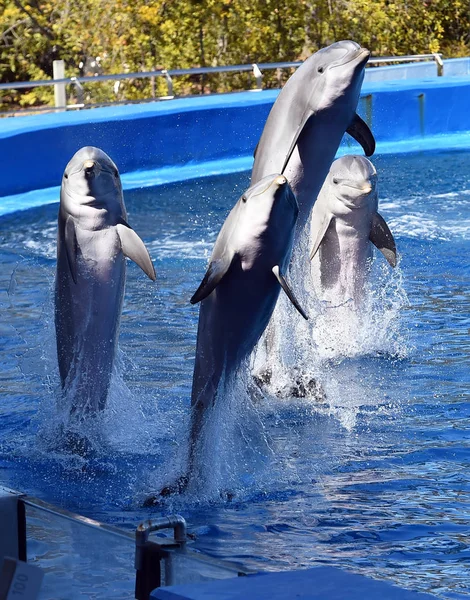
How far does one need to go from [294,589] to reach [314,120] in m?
4.05

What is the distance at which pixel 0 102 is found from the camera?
74.5ft

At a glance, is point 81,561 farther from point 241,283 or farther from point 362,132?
point 362,132

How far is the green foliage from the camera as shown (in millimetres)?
21094

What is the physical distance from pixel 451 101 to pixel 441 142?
778 millimetres

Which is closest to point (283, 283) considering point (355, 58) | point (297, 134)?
point (297, 134)

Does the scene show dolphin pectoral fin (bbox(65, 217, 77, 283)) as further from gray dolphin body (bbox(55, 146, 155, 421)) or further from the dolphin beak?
the dolphin beak

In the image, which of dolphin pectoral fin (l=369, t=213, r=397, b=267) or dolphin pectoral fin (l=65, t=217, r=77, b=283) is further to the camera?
dolphin pectoral fin (l=369, t=213, r=397, b=267)

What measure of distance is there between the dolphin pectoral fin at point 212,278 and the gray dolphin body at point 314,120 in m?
1.43

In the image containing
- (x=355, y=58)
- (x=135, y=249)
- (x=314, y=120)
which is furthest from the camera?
(x=314, y=120)

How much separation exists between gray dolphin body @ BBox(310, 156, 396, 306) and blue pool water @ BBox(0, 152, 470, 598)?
0.77 ft

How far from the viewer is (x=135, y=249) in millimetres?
5520

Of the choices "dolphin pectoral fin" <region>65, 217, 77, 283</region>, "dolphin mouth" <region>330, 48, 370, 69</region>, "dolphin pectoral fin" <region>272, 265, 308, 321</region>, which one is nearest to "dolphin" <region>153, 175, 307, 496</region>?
"dolphin pectoral fin" <region>272, 265, 308, 321</region>

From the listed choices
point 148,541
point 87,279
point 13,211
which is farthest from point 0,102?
point 148,541

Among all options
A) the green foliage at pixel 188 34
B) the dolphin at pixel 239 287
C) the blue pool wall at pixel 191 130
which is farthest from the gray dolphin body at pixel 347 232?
the green foliage at pixel 188 34
